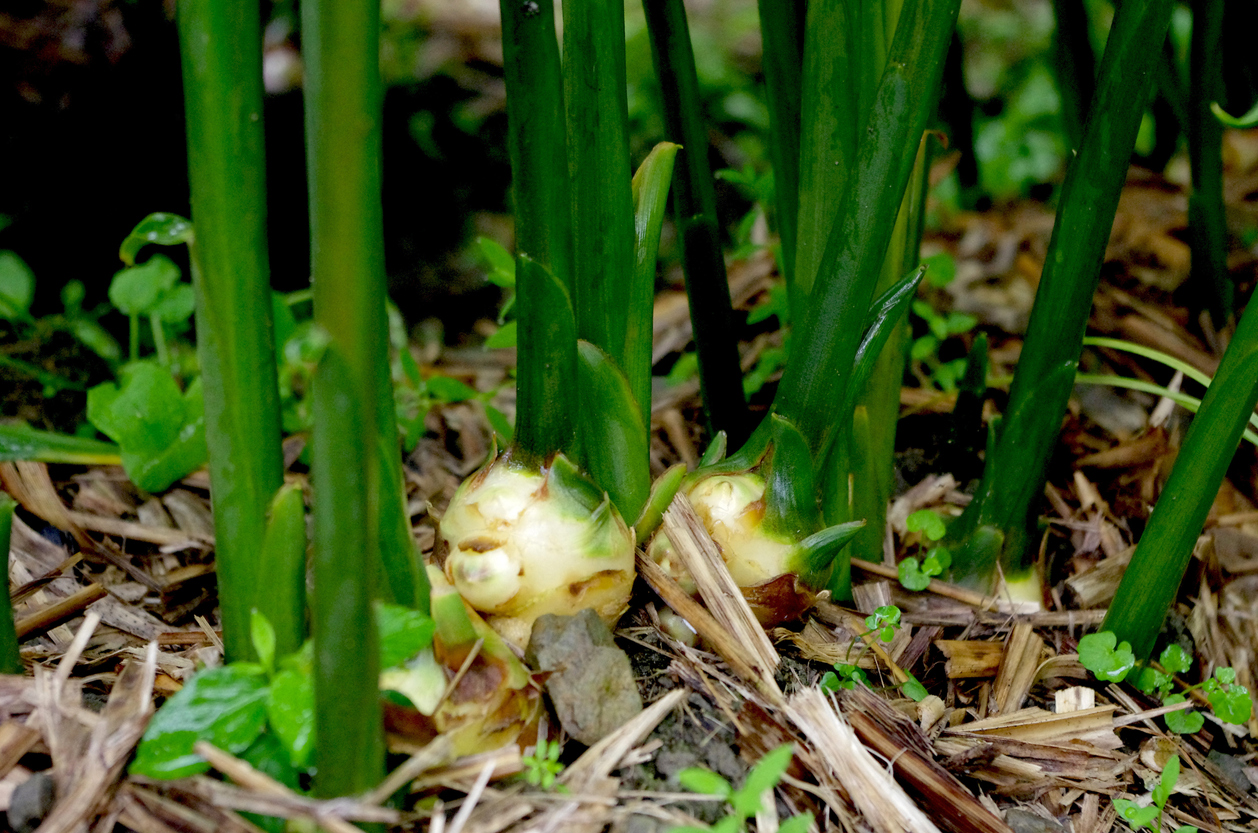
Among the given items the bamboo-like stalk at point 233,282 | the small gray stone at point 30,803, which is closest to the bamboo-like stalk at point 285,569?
the bamboo-like stalk at point 233,282

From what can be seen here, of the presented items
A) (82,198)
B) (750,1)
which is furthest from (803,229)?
(750,1)

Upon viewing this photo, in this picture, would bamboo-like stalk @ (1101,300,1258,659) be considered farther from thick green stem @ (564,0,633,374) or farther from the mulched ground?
thick green stem @ (564,0,633,374)

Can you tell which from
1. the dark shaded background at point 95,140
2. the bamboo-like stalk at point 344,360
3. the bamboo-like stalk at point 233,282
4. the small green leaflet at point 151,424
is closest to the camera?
the bamboo-like stalk at point 344,360

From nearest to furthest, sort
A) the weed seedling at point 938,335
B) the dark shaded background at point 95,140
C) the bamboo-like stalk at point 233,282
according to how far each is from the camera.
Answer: the bamboo-like stalk at point 233,282
the weed seedling at point 938,335
the dark shaded background at point 95,140

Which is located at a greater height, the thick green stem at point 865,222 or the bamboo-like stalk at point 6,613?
the thick green stem at point 865,222

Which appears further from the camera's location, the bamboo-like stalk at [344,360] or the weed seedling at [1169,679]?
the weed seedling at [1169,679]

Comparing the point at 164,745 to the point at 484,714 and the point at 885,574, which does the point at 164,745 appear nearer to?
the point at 484,714

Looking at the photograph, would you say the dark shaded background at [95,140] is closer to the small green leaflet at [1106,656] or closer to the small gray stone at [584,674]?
the small gray stone at [584,674]

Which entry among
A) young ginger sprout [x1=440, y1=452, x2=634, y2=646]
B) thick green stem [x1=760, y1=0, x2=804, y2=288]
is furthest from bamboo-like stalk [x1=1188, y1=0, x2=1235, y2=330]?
young ginger sprout [x1=440, y1=452, x2=634, y2=646]
